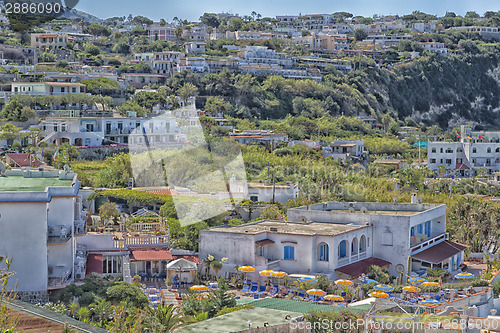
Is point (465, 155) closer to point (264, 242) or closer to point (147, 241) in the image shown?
point (264, 242)

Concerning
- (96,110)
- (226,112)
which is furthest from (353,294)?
(226,112)

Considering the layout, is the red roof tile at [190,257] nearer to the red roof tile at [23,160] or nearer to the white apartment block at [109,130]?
the red roof tile at [23,160]

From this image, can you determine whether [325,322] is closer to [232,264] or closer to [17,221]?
[17,221]

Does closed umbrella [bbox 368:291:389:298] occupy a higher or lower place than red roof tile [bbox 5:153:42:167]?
lower

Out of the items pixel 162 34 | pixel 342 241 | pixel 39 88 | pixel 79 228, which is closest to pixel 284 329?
pixel 79 228

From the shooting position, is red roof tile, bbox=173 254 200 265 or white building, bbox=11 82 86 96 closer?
red roof tile, bbox=173 254 200 265

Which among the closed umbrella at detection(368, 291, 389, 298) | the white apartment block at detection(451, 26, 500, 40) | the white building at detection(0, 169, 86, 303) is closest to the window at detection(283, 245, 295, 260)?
Answer: the closed umbrella at detection(368, 291, 389, 298)

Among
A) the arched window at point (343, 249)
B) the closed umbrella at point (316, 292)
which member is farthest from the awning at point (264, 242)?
the closed umbrella at point (316, 292)

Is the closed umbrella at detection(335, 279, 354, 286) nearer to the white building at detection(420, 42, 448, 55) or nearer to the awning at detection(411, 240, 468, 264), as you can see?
the awning at detection(411, 240, 468, 264)
